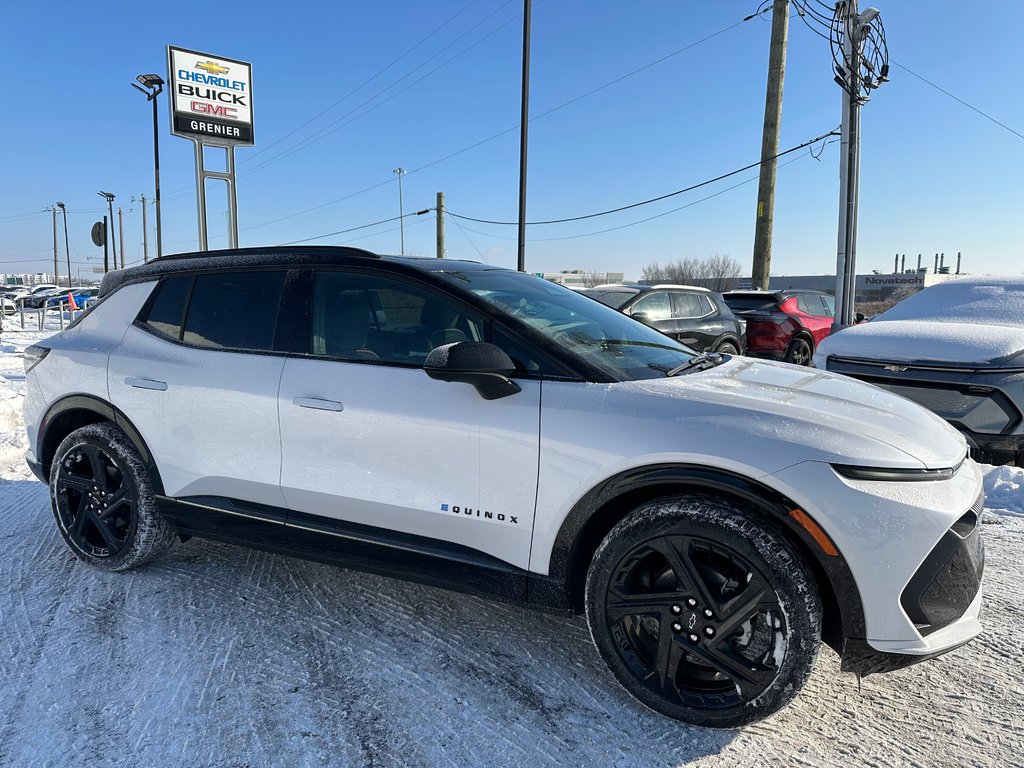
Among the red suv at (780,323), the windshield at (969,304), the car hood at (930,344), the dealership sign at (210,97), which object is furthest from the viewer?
the red suv at (780,323)

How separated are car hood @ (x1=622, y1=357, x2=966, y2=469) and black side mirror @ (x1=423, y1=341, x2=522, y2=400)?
50 centimetres

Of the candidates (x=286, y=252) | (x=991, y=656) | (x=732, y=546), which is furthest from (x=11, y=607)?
(x=991, y=656)

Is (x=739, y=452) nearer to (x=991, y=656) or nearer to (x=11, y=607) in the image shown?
(x=991, y=656)

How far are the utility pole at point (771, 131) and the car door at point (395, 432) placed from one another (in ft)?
44.1

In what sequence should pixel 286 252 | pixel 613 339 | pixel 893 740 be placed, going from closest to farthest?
1. pixel 893 740
2. pixel 613 339
3. pixel 286 252

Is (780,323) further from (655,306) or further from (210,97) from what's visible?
(210,97)

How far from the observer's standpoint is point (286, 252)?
3.11 metres

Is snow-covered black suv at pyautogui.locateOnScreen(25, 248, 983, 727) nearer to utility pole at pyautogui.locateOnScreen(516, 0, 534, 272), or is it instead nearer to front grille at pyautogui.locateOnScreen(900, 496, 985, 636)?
front grille at pyautogui.locateOnScreen(900, 496, 985, 636)

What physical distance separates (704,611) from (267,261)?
96.1 inches

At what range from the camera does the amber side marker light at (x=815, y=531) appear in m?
2.04

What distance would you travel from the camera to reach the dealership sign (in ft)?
34.1

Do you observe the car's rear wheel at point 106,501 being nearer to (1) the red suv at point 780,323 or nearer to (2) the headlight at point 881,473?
(2) the headlight at point 881,473

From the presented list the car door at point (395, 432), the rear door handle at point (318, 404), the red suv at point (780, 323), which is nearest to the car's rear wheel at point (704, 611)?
the car door at point (395, 432)

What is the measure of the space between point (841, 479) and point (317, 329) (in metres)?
2.15
